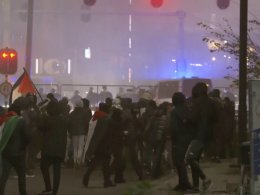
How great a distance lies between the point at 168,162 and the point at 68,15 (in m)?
28.8

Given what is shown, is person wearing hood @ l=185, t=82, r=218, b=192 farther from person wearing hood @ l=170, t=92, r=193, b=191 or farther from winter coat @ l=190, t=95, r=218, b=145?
person wearing hood @ l=170, t=92, r=193, b=191

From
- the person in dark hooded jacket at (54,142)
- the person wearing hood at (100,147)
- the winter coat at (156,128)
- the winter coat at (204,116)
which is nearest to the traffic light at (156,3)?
the winter coat at (156,128)

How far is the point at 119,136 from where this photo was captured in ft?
37.7

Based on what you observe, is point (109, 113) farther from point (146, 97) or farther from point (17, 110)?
point (146, 97)

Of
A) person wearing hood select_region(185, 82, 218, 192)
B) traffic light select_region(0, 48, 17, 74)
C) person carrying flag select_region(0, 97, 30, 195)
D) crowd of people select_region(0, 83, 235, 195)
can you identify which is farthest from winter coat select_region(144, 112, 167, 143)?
traffic light select_region(0, 48, 17, 74)

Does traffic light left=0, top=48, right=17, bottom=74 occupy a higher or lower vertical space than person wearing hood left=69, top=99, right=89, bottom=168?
higher

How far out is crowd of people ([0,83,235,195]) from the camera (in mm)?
9180

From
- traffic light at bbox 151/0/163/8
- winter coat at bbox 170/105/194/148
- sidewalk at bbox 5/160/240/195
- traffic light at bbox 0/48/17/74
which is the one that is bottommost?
sidewalk at bbox 5/160/240/195

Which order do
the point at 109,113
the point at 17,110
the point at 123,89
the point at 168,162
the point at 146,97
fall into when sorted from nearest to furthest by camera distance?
the point at 17,110 → the point at 109,113 → the point at 168,162 → the point at 146,97 → the point at 123,89

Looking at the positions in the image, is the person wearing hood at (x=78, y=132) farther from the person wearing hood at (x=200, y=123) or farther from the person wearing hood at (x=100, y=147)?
the person wearing hood at (x=200, y=123)

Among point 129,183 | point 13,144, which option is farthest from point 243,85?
point 13,144

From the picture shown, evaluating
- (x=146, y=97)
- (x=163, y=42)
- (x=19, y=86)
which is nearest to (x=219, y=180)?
(x=146, y=97)

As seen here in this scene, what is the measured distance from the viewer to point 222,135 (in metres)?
14.3

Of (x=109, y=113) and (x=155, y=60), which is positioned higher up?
(x=155, y=60)
